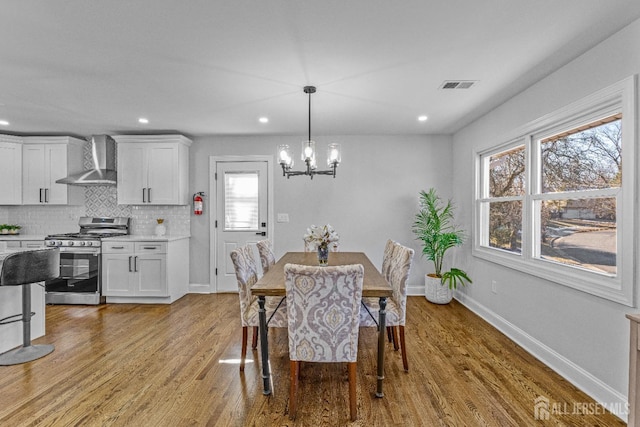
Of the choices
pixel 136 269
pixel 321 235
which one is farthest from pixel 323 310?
pixel 136 269

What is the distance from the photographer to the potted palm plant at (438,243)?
4.41 meters

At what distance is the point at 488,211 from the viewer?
4.11 m

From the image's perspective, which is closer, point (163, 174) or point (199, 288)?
point (163, 174)

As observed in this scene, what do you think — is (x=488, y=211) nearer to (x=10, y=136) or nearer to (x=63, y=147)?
(x=63, y=147)

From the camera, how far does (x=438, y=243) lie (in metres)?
4.53

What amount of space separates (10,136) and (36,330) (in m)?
3.22

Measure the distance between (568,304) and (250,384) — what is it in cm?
253

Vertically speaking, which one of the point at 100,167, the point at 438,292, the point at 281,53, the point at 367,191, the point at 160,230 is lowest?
the point at 438,292

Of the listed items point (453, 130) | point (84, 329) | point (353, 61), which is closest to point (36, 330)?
point (84, 329)

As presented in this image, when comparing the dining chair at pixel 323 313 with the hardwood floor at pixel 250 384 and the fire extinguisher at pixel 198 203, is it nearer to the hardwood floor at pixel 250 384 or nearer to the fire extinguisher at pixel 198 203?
the hardwood floor at pixel 250 384

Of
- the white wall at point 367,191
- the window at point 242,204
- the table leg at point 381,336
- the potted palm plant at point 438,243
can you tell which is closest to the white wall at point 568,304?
the potted palm plant at point 438,243

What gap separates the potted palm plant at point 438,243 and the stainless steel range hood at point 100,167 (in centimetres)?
461

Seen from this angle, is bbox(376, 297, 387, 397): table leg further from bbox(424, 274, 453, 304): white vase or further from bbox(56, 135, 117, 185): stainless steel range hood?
bbox(56, 135, 117, 185): stainless steel range hood

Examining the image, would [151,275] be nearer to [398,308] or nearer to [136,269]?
[136,269]
